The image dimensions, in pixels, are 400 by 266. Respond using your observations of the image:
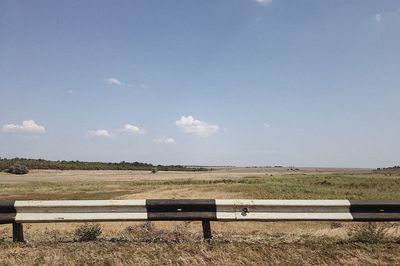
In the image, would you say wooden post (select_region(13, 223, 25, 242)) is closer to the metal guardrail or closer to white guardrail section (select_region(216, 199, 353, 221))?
the metal guardrail

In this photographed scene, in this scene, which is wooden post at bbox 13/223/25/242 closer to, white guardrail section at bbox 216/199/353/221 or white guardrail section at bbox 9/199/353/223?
white guardrail section at bbox 9/199/353/223

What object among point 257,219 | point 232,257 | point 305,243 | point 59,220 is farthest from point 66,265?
point 305,243

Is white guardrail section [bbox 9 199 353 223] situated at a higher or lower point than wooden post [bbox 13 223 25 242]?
higher

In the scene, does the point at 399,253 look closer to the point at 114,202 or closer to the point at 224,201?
the point at 224,201

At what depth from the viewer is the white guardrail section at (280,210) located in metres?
7.73

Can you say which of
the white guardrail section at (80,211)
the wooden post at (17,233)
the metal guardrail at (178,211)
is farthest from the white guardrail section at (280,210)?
the wooden post at (17,233)

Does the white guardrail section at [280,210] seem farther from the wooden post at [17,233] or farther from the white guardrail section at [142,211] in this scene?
the wooden post at [17,233]

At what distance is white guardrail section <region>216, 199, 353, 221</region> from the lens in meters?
7.73

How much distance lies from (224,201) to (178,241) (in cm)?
103

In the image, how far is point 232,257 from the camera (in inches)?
268

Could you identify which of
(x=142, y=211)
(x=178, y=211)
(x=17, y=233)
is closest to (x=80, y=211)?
(x=142, y=211)

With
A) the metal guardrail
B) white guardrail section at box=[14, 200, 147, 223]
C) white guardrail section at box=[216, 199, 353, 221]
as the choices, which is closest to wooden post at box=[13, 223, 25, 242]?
the metal guardrail

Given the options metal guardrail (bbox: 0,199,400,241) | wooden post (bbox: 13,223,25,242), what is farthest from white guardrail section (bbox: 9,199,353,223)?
wooden post (bbox: 13,223,25,242)

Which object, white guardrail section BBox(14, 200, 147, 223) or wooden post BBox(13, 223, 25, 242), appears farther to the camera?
wooden post BBox(13, 223, 25, 242)
